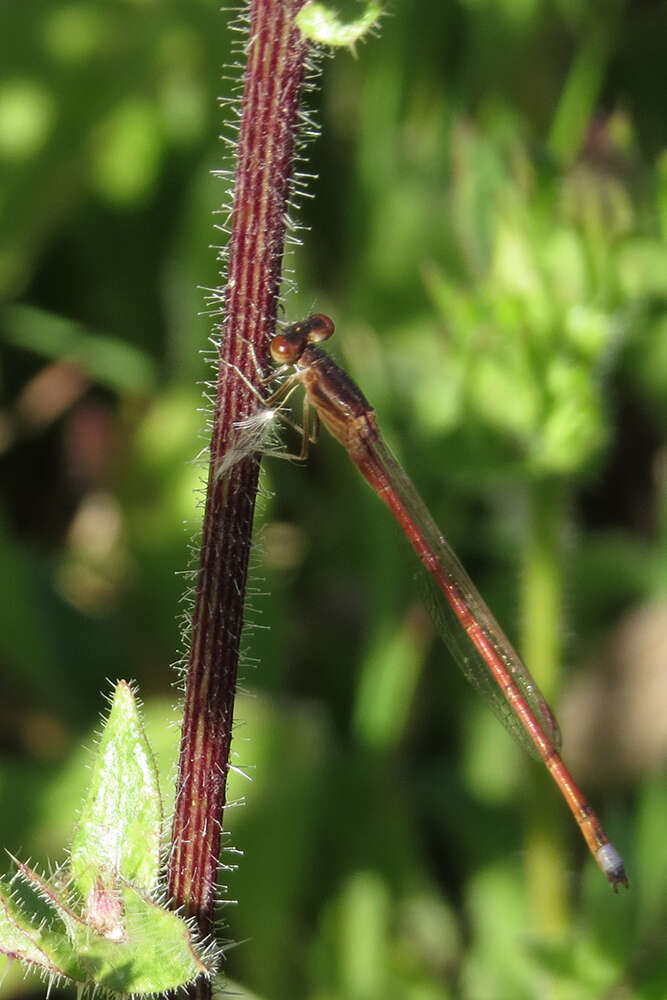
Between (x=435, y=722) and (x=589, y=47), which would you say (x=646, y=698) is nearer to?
(x=435, y=722)

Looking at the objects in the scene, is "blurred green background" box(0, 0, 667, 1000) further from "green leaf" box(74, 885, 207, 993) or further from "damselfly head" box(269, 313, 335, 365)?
"green leaf" box(74, 885, 207, 993)

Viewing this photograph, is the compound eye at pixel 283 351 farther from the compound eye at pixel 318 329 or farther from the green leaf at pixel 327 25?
the green leaf at pixel 327 25

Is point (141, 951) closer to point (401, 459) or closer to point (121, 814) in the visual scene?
point (121, 814)

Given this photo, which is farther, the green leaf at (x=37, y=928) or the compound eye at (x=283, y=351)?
the compound eye at (x=283, y=351)

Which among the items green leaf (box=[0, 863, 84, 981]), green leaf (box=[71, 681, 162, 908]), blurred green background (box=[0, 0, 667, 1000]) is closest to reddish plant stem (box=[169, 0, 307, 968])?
green leaf (box=[71, 681, 162, 908])

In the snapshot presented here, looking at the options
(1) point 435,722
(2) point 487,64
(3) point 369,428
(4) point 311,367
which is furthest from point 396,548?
(2) point 487,64

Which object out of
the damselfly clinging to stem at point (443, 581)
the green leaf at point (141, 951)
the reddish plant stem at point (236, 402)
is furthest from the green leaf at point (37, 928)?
the damselfly clinging to stem at point (443, 581)

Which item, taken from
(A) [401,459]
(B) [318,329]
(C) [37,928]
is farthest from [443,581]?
(C) [37,928]
